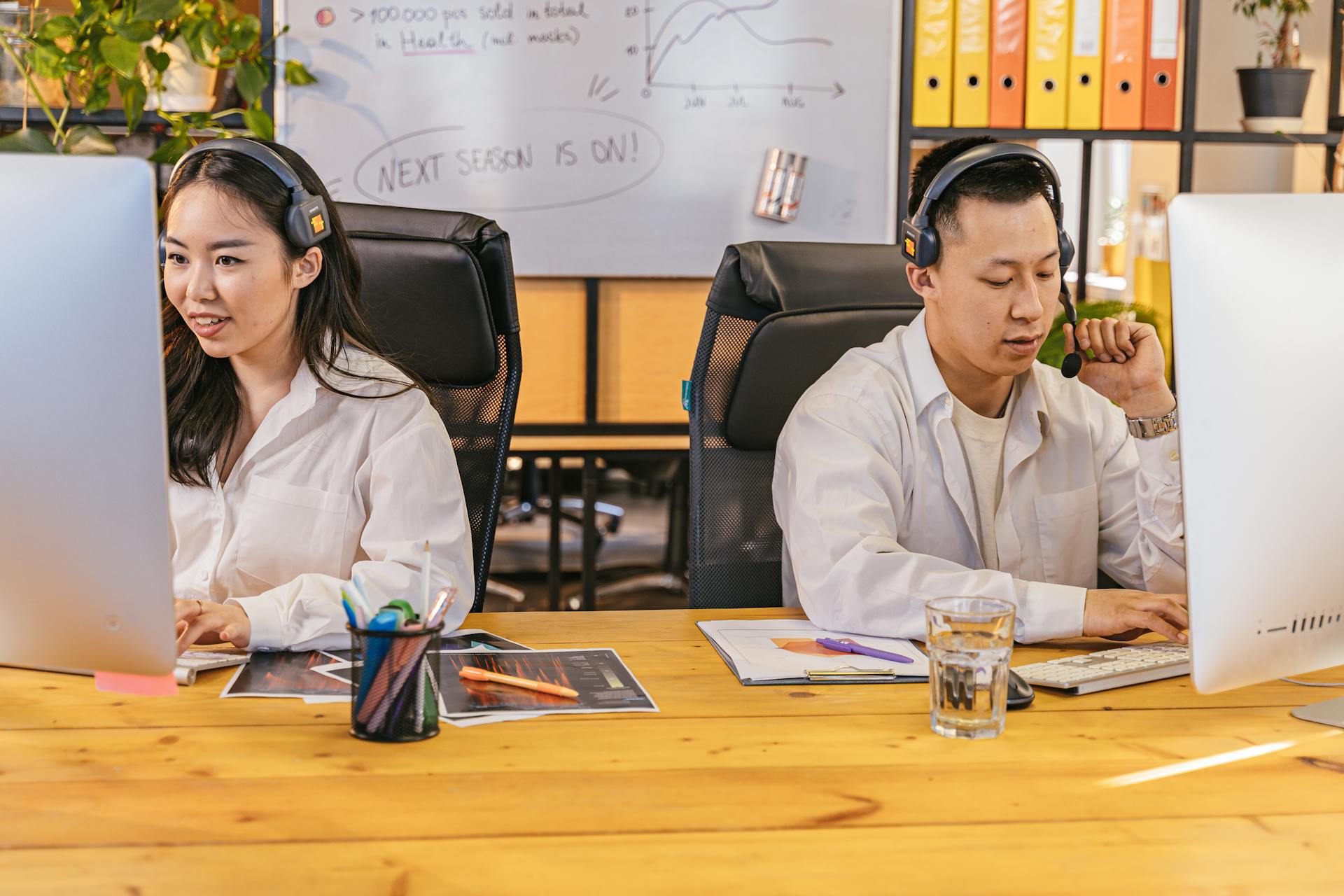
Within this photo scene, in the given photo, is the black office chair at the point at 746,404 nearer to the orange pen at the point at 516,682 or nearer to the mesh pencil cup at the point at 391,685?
the orange pen at the point at 516,682

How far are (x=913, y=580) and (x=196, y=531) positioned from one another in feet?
2.60

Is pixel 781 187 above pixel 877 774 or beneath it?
above

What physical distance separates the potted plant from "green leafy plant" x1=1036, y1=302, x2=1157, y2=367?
2.35 feet

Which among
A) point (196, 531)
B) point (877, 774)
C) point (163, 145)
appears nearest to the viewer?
point (877, 774)

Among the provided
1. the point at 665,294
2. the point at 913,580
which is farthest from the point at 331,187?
the point at 913,580

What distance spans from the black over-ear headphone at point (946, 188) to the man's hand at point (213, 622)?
0.88 m

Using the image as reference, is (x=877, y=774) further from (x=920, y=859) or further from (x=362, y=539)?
(x=362, y=539)

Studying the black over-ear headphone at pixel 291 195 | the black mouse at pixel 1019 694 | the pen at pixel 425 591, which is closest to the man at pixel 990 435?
the black mouse at pixel 1019 694

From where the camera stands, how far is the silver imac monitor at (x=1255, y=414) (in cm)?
90

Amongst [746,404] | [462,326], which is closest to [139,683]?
[462,326]

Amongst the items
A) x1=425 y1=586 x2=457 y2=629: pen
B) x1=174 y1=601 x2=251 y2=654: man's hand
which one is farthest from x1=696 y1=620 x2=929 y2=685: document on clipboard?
x1=174 y1=601 x2=251 y2=654: man's hand

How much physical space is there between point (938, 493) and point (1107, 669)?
0.44 metres

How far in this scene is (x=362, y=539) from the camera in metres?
1.34

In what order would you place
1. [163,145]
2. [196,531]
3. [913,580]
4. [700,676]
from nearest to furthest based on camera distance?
[700,676] → [913,580] → [196,531] → [163,145]
